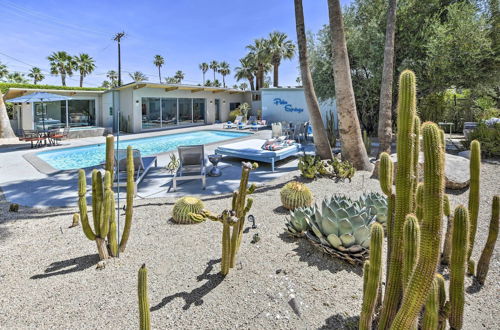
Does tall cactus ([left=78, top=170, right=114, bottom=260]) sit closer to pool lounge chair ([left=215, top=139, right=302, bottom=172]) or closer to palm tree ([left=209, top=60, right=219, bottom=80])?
pool lounge chair ([left=215, top=139, right=302, bottom=172])

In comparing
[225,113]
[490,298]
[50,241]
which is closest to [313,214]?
[490,298]

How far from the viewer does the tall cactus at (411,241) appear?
1815 millimetres

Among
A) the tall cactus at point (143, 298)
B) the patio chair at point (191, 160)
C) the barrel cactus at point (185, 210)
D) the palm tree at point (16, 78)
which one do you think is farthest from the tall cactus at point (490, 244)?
the palm tree at point (16, 78)

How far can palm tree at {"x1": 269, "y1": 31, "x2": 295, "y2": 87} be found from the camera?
3462 cm

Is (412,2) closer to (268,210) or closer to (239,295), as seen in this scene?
(268,210)

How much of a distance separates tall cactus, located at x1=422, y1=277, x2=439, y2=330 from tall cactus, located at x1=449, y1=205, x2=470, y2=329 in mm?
610

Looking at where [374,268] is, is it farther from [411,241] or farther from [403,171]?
[403,171]

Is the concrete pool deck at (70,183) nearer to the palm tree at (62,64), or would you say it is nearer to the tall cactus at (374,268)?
the tall cactus at (374,268)

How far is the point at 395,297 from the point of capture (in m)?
2.20

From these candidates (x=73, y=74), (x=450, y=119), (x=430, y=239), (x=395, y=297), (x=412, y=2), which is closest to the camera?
(x=430, y=239)

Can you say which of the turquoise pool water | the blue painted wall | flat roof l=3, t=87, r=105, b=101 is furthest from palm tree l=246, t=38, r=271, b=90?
flat roof l=3, t=87, r=105, b=101

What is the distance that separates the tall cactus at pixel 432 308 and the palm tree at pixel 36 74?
2293 inches

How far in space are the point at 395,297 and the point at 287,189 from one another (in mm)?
3657

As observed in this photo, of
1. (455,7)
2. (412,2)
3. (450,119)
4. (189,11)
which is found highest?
(189,11)
